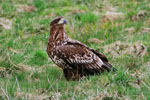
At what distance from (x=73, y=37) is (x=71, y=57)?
2.97m

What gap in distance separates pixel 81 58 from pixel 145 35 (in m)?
2.62

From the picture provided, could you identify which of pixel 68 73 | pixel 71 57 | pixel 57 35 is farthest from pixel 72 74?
pixel 57 35

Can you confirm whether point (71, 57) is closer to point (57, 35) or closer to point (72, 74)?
point (72, 74)

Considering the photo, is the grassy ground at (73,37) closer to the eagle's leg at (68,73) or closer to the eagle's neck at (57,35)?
the eagle's leg at (68,73)

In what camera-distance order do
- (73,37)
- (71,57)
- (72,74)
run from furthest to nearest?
(73,37)
(72,74)
(71,57)

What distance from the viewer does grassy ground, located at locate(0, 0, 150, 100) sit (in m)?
6.54

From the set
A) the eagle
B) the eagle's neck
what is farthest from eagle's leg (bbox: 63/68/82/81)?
the eagle's neck

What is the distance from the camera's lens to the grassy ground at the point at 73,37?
6535mm

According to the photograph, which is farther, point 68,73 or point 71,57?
point 68,73

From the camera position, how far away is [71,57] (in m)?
7.57

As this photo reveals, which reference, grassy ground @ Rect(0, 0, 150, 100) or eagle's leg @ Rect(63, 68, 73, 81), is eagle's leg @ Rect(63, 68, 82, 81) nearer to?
eagle's leg @ Rect(63, 68, 73, 81)

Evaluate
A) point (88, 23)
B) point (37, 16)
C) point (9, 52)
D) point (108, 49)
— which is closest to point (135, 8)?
point (88, 23)

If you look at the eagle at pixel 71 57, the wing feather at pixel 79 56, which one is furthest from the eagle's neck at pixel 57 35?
the wing feather at pixel 79 56

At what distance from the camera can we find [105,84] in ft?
22.7
